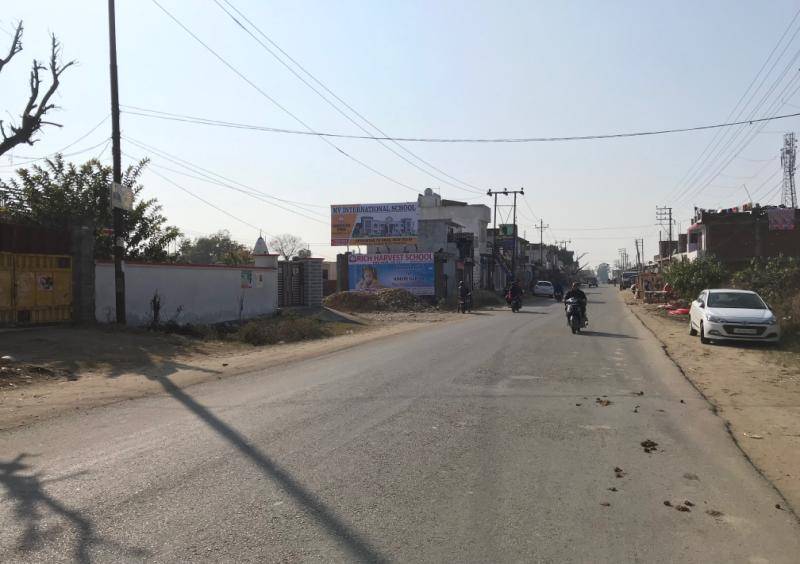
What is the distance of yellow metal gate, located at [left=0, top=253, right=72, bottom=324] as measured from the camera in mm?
16344

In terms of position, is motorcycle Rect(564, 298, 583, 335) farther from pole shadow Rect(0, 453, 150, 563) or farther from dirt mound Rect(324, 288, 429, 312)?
dirt mound Rect(324, 288, 429, 312)

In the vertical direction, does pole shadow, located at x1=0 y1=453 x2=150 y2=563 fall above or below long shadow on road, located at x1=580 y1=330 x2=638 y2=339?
below

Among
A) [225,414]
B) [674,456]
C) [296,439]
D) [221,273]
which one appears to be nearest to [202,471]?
[296,439]

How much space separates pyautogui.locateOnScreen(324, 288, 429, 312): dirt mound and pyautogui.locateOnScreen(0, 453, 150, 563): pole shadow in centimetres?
3449

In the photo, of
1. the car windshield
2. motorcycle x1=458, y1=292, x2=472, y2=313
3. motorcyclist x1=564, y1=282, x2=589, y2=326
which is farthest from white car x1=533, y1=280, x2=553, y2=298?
the car windshield

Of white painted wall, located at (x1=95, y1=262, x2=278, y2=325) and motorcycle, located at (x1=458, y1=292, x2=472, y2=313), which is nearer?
white painted wall, located at (x1=95, y1=262, x2=278, y2=325)

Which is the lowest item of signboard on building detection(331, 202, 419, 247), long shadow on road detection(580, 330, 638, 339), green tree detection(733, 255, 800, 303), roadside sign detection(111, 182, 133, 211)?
long shadow on road detection(580, 330, 638, 339)

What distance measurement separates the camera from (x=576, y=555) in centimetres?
407

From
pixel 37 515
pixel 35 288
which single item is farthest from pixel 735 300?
pixel 35 288

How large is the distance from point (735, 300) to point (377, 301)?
83.0ft

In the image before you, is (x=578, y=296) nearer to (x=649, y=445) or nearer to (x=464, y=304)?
(x=649, y=445)

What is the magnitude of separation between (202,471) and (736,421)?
660cm

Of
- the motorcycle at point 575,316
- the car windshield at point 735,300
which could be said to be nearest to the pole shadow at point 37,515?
the motorcycle at point 575,316

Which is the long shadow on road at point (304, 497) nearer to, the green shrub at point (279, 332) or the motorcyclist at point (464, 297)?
the green shrub at point (279, 332)
